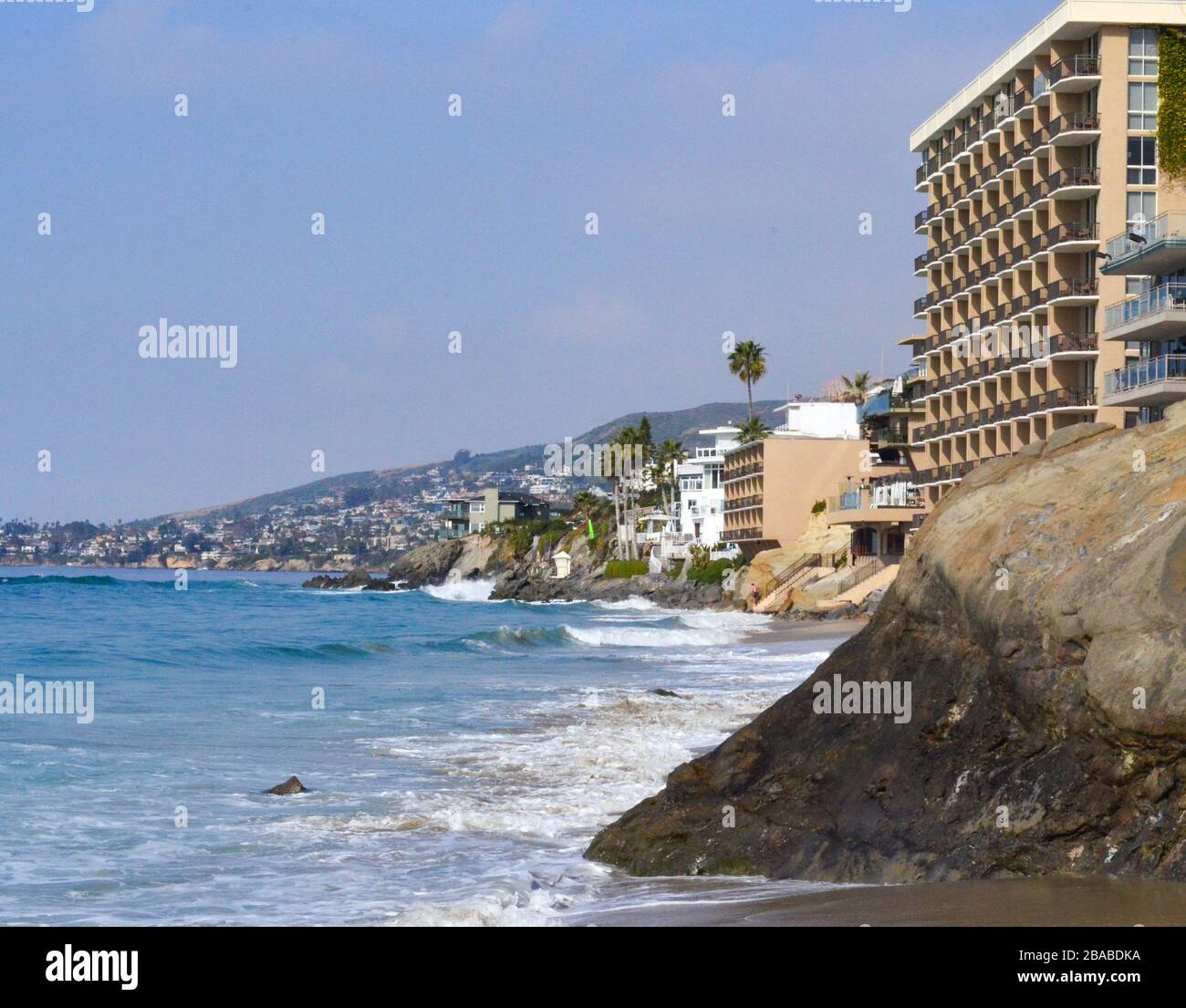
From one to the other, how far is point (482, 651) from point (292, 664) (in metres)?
10.3

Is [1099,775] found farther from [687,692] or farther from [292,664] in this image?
[292,664]

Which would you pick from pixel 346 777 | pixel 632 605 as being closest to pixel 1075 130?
pixel 632 605

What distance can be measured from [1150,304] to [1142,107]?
61.5 ft

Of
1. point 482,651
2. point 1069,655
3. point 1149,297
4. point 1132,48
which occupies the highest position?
point 1132,48

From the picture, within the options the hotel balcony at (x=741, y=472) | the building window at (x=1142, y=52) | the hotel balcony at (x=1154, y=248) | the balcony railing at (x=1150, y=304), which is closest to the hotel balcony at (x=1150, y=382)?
the balcony railing at (x=1150, y=304)

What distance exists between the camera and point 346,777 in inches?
821

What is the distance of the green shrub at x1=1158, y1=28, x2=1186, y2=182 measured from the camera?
6350cm

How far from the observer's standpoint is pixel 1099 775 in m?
12.0

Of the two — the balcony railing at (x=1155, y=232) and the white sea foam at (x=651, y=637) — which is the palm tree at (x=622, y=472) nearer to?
the white sea foam at (x=651, y=637)

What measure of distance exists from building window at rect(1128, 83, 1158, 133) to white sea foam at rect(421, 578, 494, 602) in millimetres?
86861

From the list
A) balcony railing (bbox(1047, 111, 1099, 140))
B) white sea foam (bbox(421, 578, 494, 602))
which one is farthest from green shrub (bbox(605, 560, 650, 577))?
balcony railing (bbox(1047, 111, 1099, 140))

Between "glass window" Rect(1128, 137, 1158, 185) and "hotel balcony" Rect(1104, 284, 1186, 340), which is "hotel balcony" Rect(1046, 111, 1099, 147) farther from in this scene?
"hotel balcony" Rect(1104, 284, 1186, 340)
